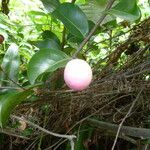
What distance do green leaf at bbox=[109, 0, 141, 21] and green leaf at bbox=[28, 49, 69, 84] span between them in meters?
0.14

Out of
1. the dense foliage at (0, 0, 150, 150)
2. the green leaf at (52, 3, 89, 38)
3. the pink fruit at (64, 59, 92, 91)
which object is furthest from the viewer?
the green leaf at (52, 3, 89, 38)

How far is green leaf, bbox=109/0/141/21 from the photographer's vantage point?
0.71m

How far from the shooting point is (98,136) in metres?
1.11

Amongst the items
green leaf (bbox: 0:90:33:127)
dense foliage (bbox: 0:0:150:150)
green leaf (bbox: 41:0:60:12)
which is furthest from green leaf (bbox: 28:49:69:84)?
green leaf (bbox: 41:0:60:12)

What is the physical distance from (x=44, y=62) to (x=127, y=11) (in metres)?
0.20

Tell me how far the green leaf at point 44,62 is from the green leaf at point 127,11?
138 millimetres

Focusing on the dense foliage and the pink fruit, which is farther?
the dense foliage

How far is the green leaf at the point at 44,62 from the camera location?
628mm

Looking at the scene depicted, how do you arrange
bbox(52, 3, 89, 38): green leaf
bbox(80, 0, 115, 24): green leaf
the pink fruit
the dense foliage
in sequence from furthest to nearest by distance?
bbox(80, 0, 115, 24): green leaf, bbox(52, 3, 89, 38): green leaf, the dense foliage, the pink fruit

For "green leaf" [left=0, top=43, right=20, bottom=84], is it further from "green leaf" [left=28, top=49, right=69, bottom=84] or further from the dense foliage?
"green leaf" [left=28, top=49, right=69, bottom=84]

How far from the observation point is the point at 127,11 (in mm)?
723

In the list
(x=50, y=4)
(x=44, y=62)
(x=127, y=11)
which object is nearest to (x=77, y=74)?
(x=44, y=62)

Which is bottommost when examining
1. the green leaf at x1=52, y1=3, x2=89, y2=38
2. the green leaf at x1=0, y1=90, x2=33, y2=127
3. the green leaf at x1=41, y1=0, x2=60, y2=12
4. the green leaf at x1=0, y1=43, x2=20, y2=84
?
the green leaf at x1=0, y1=90, x2=33, y2=127

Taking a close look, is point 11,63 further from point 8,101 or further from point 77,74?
point 77,74
